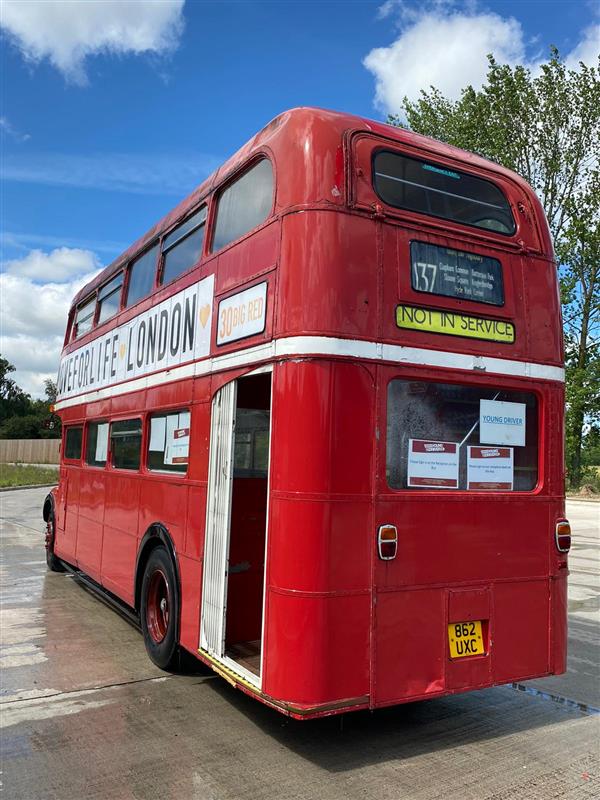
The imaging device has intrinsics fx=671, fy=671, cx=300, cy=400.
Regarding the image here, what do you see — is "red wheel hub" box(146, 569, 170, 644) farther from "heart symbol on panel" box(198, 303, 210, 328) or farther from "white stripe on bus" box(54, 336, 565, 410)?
"heart symbol on panel" box(198, 303, 210, 328)

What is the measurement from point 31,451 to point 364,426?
191 ft

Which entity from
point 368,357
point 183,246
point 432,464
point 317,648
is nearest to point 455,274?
point 368,357

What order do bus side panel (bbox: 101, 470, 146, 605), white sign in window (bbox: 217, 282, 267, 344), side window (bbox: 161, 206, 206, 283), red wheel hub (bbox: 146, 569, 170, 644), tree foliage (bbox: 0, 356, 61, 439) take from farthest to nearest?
tree foliage (bbox: 0, 356, 61, 439), bus side panel (bbox: 101, 470, 146, 605), red wheel hub (bbox: 146, 569, 170, 644), side window (bbox: 161, 206, 206, 283), white sign in window (bbox: 217, 282, 267, 344)

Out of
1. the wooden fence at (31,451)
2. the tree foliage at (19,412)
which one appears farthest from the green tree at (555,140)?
the tree foliage at (19,412)

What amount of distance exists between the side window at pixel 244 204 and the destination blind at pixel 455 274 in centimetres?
106

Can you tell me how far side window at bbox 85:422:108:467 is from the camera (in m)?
7.96

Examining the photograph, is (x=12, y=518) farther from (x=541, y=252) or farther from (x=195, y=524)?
(x=541, y=252)

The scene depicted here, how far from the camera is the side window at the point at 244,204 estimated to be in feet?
15.0

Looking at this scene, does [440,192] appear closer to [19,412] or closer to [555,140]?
[555,140]

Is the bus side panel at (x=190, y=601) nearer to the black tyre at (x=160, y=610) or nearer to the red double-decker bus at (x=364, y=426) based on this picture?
the red double-decker bus at (x=364, y=426)

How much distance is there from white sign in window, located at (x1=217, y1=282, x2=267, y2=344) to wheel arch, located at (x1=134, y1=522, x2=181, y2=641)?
6.12 feet

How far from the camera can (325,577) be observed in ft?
12.5

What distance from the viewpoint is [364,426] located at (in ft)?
13.2

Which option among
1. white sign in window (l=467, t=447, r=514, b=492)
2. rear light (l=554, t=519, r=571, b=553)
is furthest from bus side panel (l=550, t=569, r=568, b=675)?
white sign in window (l=467, t=447, r=514, b=492)
